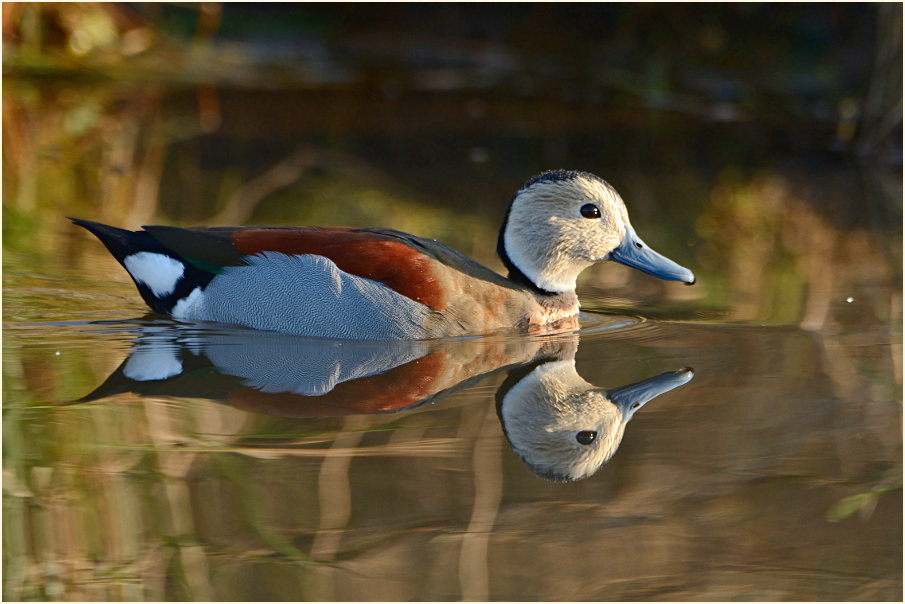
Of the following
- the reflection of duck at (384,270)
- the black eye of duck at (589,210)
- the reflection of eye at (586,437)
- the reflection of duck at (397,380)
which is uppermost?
the black eye of duck at (589,210)

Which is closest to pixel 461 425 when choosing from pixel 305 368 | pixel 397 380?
pixel 397 380

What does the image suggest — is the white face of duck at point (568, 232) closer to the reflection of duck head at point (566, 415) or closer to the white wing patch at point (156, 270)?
the reflection of duck head at point (566, 415)

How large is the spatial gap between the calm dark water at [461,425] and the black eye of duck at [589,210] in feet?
1.99

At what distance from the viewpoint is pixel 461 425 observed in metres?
4.82

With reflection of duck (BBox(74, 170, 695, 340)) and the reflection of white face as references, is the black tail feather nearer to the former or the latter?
reflection of duck (BBox(74, 170, 695, 340))

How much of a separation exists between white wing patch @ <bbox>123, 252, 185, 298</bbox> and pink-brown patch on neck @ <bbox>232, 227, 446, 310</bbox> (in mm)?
422

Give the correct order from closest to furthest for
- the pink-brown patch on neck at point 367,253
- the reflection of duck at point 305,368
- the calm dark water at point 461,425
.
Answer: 1. the calm dark water at point 461,425
2. the reflection of duck at point 305,368
3. the pink-brown patch on neck at point 367,253

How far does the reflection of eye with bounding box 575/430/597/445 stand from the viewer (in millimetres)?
4699

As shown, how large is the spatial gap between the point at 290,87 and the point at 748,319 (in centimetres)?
890

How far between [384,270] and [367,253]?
0.13 meters

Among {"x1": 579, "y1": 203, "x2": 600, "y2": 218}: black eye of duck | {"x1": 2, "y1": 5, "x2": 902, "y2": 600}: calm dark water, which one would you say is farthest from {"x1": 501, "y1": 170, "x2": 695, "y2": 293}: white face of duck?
{"x1": 2, "y1": 5, "x2": 902, "y2": 600}: calm dark water

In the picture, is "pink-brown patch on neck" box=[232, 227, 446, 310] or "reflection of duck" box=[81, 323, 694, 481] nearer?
"reflection of duck" box=[81, 323, 694, 481]

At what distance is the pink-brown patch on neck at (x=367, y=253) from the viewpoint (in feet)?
19.8

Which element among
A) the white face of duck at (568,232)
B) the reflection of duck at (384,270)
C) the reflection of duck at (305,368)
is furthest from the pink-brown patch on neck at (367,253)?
the white face of duck at (568,232)
